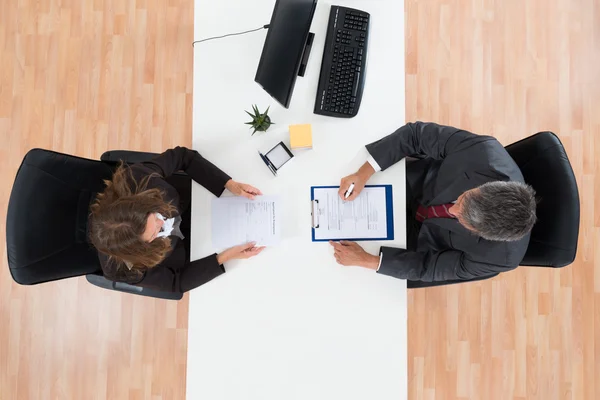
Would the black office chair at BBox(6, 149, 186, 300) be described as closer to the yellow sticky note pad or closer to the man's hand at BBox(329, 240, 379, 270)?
the yellow sticky note pad

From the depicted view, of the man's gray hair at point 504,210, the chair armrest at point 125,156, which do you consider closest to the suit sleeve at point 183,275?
the chair armrest at point 125,156

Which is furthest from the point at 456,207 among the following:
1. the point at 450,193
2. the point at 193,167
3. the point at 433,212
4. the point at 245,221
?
the point at 193,167

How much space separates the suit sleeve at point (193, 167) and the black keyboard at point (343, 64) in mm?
487

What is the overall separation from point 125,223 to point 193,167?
36cm

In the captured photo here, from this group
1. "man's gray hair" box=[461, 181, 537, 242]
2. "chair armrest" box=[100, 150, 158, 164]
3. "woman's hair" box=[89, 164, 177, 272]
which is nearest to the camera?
"man's gray hair" box=[461, 181, 537, 242]

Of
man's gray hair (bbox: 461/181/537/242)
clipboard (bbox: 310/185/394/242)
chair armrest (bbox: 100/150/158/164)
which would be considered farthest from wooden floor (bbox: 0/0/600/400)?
man's gray hair (bbox: 461/181/537/242)

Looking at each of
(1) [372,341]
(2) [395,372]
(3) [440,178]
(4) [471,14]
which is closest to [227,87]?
(3) [440,178]

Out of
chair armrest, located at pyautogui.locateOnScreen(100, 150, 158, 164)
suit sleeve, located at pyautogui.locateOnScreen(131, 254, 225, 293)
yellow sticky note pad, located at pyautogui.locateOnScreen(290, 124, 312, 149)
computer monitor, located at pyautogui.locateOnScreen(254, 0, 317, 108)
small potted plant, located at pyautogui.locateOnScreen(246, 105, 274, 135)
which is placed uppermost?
computer monitor, located at pyautogui.locateOnScreen(254, 0, 317, 108)

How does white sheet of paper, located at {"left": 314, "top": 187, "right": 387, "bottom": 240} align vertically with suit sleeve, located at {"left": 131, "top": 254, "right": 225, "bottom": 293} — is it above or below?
above

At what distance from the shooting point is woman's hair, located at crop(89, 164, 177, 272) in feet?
5.05

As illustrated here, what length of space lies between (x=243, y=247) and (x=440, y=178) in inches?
33.2

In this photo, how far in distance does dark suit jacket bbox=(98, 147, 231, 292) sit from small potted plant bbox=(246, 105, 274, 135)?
9.0 inches

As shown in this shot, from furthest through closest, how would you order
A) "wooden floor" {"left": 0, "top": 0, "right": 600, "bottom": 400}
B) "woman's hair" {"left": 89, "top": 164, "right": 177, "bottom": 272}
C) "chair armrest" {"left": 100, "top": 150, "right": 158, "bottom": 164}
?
"wooden floor" {"left": 0, "top": 0, "right": 600, "bottom": 400} < "chair armrest" {"left": 100, "top": 150, "right": 158, "bottom": 164} < "woman's hair" {"left": 89, "top": 164, "right": 177, "bottom": 272}

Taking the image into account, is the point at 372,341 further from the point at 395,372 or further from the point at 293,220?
the point at 293,220
